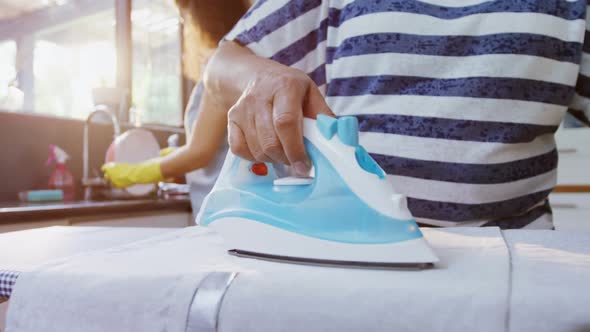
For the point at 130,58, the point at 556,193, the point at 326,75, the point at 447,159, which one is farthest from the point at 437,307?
the point at 130,58

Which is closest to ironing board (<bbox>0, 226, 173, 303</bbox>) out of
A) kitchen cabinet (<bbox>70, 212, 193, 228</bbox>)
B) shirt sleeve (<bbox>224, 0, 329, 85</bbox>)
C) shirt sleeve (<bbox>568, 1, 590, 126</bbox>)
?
shirt sleeve (<bbox>224, 0, 329, 85</bbox>)

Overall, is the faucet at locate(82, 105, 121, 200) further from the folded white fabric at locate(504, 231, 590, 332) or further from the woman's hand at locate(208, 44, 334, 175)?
the folded white fabric at locate(504, 231, 590, 332)

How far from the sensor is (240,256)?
0.54m

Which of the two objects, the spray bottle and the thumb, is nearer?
the thumb

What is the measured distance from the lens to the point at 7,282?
489 millimetres

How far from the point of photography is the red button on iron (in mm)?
673

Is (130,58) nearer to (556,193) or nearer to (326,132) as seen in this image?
(556,193)

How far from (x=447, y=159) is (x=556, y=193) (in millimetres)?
1423

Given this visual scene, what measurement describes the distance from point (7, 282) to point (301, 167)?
13.5 inches

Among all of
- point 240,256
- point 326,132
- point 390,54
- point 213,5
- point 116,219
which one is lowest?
point 116,219

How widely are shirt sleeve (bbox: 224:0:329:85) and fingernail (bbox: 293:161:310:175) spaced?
15.4 inches

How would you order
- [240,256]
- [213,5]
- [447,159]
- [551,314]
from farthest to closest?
[213,5] → [447,159] → [240,256] → [551,314]

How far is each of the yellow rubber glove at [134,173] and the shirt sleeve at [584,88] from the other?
4.19 feet

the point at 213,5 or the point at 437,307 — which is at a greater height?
the point at 213,5
